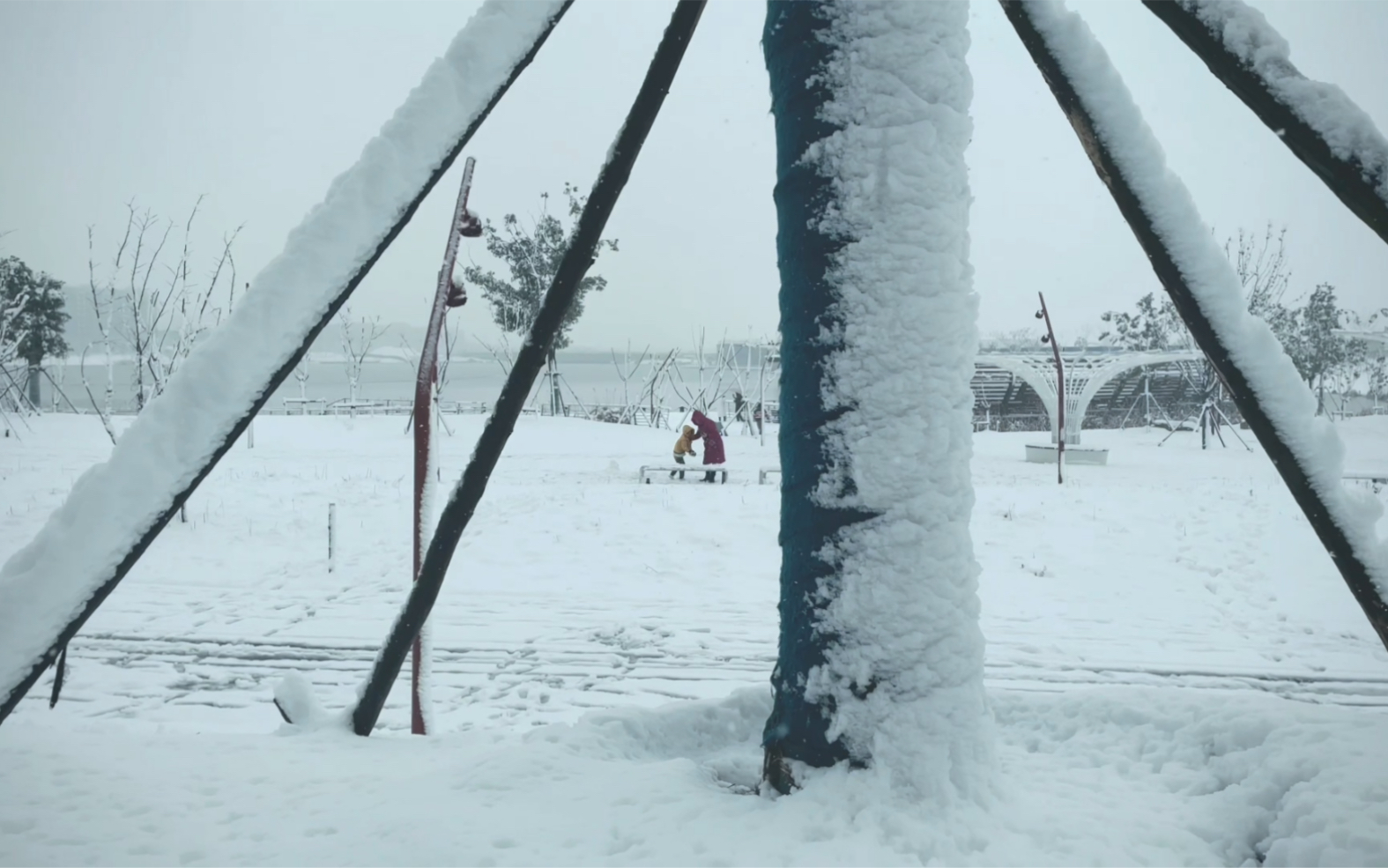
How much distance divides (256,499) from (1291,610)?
14.1m

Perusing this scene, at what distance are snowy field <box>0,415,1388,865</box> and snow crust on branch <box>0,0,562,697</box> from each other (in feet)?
1.88

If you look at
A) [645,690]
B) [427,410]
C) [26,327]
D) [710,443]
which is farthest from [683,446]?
[26,327]

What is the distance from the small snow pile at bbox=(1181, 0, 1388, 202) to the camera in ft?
4.80

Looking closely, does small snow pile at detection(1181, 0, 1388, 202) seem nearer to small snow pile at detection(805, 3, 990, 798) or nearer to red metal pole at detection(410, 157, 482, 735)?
small snow pile at detection(805, 3, 990, 798)

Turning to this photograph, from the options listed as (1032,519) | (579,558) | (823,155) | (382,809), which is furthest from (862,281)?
(1032,519)

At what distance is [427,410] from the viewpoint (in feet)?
10.9

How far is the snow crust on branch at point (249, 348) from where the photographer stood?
4.92 feet

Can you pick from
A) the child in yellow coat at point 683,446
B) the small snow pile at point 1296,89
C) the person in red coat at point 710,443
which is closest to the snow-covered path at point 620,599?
the person in red coat at point 710,443

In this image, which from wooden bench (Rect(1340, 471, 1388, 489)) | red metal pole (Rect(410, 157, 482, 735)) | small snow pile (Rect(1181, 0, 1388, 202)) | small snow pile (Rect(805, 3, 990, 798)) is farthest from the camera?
wooden bench (Rect(1340, 471, 1388, 489))

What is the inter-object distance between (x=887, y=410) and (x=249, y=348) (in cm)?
146

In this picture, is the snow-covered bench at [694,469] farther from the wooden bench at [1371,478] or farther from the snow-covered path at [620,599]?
the wooden bench at [1371,478]

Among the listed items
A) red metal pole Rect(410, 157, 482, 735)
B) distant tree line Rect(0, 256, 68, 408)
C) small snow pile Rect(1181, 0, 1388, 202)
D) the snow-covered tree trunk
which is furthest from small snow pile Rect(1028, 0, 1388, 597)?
distant tree line Rect(0, 256, 68, 408)

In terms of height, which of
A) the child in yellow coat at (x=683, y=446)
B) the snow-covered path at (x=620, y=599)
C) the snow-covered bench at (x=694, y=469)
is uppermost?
the child in yellow coat at (x=683, y=446)

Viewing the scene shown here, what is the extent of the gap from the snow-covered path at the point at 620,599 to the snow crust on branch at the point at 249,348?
267 centimetres
